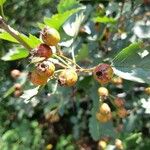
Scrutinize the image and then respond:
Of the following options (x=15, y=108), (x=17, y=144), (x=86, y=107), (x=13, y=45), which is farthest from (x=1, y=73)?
(x=86, y=107)

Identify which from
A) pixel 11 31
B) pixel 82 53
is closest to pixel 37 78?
pixel 11 31

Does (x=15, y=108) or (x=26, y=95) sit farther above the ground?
(x=26, y=95)

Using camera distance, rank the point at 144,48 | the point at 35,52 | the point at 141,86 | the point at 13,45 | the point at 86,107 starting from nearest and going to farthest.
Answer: the point at 35,52, the point at 144,48, the point at 13,45, the point at 141,86, the point at 86,107

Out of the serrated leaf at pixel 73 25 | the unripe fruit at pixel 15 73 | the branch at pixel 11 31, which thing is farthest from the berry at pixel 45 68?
the unripe fruit at pixel 15 73

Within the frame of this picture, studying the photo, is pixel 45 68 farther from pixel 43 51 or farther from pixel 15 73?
pixel 15 73

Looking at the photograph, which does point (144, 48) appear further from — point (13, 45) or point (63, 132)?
point (63, 132)

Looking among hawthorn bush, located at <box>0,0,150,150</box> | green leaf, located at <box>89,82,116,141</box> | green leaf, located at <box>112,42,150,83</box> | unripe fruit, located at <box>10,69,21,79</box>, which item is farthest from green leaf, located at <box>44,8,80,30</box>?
unripe fruit, located at <box>10,69,21,79</box>

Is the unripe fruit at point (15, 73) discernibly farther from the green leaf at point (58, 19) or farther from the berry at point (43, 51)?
the berry at point (43, 51)
